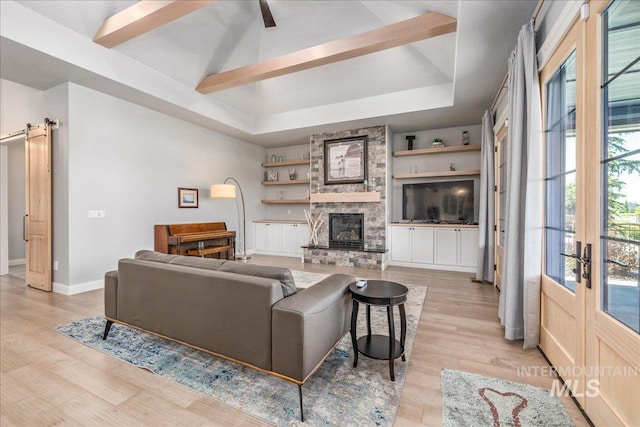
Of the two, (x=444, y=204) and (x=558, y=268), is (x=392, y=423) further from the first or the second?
(x=444, y=204)

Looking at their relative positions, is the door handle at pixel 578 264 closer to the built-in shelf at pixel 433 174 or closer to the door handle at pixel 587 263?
the door handle at pixel 587 263

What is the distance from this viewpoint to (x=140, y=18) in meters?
3.10

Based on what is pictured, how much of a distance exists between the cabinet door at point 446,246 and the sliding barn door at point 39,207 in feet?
20.9

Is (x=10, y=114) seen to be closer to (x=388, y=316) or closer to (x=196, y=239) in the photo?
(x=196, y=239)

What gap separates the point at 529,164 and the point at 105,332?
3985mm

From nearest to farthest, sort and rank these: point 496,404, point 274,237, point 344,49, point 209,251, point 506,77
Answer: point 496,404
point 506,77
point 344,49
point 209,251
point 274,237

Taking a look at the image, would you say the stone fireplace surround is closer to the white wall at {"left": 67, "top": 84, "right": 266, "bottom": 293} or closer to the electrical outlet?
the white wall at {"left": 67, "top": 84, "right": 266, "bottom": 293}

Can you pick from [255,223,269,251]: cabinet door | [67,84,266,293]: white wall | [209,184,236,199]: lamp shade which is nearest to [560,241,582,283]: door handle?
[209,184,236,199]: lamp shade

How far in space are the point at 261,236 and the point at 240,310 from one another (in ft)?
19.0

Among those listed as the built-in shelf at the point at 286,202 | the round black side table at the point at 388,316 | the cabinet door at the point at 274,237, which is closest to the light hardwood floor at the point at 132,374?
the round black side table at the point at 388,316

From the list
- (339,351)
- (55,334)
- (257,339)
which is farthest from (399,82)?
(55,334)

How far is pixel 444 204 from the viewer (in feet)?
18.6

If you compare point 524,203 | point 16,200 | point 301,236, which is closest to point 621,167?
point 524,203

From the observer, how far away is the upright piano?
4.93m
